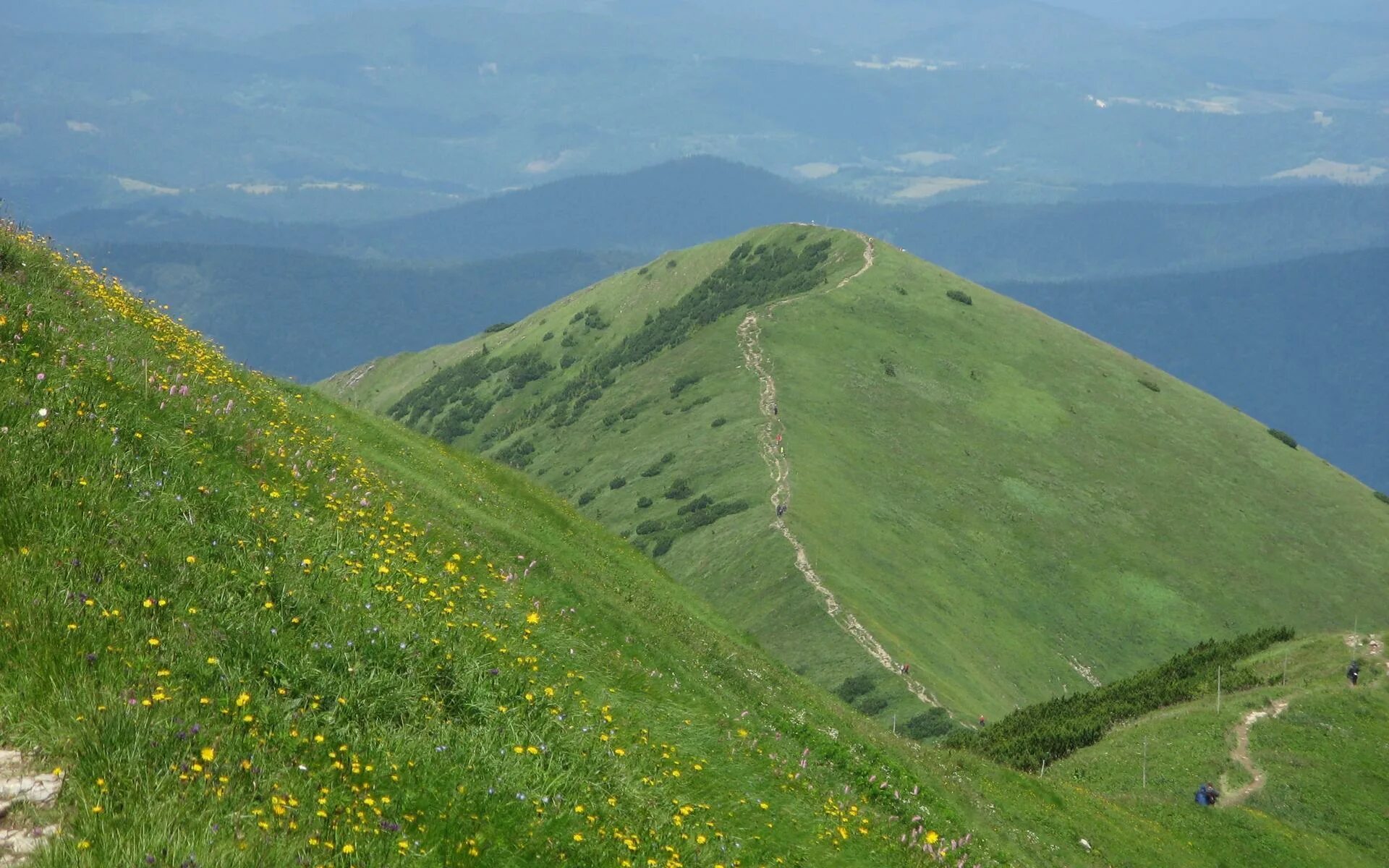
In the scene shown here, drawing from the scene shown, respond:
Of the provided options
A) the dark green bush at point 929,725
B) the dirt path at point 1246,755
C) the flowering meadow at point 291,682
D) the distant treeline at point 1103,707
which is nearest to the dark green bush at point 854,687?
the dark green bush at point 929,725

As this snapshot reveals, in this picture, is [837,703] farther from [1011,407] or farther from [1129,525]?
[1011,407]

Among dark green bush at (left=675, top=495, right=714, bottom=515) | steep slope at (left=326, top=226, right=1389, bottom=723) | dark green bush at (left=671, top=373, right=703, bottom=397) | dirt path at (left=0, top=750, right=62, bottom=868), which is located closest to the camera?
dirt path at (left=0, top=750, right=62, bottom=868)

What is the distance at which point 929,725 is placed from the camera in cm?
5825

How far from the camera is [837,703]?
32500 millimetres

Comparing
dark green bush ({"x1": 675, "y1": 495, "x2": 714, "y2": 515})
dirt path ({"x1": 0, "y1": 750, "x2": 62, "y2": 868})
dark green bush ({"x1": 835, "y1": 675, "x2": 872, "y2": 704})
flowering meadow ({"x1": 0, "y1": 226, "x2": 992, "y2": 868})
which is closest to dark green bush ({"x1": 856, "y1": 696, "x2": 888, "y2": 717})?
dark green bush ({"x1": 835, "y1": 675, "x2": 872, "y2": 704})

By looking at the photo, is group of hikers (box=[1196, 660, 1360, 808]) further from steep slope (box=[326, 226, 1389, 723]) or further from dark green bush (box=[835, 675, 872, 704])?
dark green bush (box=[835, 675, 872, 704])

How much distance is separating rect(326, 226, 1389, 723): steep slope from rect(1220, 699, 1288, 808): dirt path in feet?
61.1

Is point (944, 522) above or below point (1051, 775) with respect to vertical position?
below

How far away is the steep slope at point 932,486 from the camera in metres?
75.8

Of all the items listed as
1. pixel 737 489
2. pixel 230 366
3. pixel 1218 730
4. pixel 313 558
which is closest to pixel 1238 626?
pixel 737 489

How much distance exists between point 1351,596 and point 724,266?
304 ft

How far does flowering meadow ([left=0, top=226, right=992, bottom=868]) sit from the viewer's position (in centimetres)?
865

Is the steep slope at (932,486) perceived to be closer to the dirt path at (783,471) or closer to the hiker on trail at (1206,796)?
the dirt path at (783,471)

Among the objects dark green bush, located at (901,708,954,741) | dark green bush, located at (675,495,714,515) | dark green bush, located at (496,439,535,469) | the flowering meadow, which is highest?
the flowering meadow
